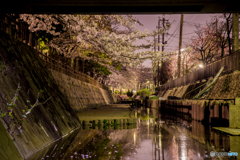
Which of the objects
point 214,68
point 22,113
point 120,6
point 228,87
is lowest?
point 22,113

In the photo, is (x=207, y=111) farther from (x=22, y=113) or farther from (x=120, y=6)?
(x=22, y=113)

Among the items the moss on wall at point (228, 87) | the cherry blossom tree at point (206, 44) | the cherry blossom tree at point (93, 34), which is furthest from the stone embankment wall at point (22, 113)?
the cherry blossom tree at point (206, 44)

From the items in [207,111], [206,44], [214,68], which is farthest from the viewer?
[206,44]

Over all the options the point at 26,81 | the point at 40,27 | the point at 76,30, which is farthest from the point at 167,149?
the point at 40,27

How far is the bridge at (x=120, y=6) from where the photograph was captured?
18.9 ft

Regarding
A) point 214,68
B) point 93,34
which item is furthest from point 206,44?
point 93,34

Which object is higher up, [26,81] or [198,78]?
[198,78]

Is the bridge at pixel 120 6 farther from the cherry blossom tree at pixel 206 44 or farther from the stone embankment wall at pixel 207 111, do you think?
the cherry blossom tree at pixel 206 44

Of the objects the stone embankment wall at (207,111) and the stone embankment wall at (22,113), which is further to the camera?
the stone embankment wall at (207,111)

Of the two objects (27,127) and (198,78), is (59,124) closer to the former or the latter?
(27,127)

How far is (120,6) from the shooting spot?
6.04m

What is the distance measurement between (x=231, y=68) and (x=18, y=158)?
15.0 m

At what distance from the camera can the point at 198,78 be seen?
24.9 metres

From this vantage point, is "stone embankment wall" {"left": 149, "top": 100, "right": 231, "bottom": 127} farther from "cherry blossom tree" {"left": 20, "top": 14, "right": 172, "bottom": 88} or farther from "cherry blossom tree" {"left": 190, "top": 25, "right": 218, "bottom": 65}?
"cherry blossom tree" {"left": 190, "top": 25, "right": 218, "bottom": 65}
